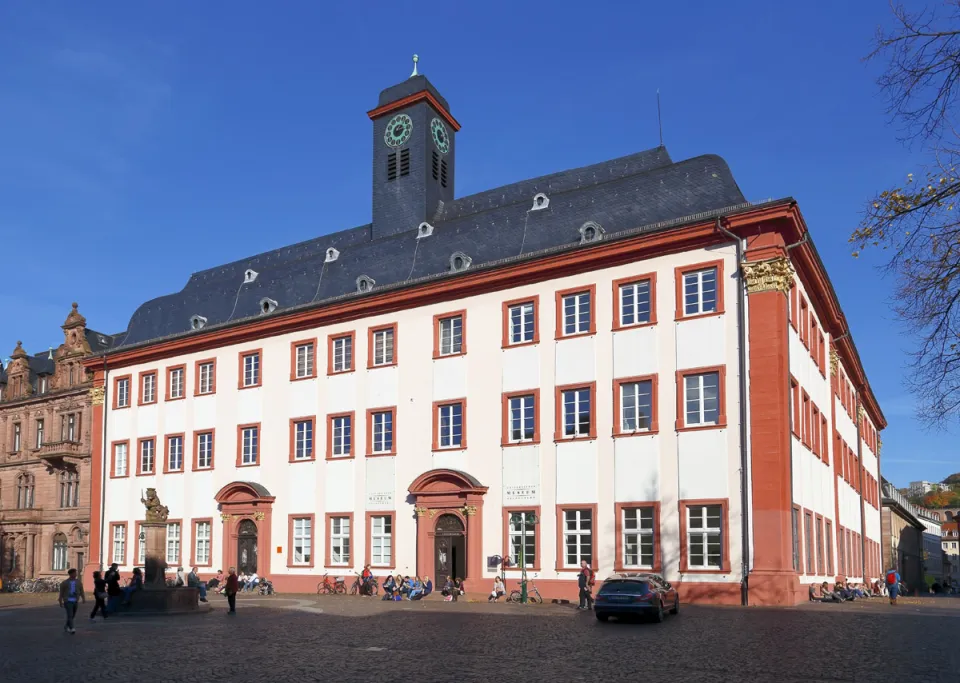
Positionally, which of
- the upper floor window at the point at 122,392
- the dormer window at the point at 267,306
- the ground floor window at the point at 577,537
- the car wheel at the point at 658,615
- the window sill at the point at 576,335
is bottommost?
the car wheel at the point at 658,615

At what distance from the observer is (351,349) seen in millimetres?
42969

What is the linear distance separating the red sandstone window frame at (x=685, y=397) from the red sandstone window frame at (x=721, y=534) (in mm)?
2310

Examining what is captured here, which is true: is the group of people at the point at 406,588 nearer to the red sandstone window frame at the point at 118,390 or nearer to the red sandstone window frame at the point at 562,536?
the red sandstone window frame at the point at 562,536

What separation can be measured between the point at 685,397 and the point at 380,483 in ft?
43.5

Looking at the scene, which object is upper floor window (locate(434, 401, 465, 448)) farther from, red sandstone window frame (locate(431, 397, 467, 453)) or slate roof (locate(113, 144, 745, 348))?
slate roof (locate(113, 144, 745, 348))

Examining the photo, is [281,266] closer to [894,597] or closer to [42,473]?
[42,473]

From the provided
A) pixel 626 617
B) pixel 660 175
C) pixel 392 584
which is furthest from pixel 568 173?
pixel 626 617

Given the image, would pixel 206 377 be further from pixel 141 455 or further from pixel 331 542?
pixel 331 542

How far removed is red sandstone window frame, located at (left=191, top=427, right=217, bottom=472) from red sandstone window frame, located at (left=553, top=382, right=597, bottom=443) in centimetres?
1811

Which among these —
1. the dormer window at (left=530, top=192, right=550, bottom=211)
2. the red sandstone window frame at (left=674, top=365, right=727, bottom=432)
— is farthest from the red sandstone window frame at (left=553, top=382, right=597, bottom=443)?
the dormer window at (left=530, top=192, right=550, bottom=211)

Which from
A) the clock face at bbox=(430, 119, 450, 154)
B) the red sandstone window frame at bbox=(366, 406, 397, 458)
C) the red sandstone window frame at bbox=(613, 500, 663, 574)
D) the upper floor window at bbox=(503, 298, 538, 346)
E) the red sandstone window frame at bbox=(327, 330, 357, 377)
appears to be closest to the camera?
the red sandstone window frame at bbox=(613, 500, 663, 574)

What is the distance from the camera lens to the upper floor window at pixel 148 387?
5012 cm

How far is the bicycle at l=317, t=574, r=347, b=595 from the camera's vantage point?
40594 mm

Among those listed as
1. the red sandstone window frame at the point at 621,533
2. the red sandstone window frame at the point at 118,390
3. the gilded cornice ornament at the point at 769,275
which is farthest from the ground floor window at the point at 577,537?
the red sandstone window frame at the point at 118,390
